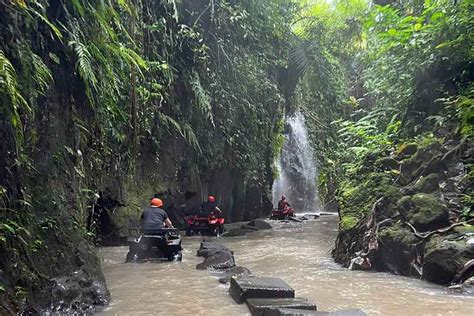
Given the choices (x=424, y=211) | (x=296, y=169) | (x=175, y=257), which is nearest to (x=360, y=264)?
(x=424, y=211)

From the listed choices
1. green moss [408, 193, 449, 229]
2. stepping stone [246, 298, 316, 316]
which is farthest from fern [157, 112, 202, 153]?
stepping stone [246, 298, 316, 316]

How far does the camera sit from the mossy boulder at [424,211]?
7.18 metres

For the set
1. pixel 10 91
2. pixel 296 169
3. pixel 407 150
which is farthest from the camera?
Result: pixel 296 169

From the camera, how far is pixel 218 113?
51.0 feet

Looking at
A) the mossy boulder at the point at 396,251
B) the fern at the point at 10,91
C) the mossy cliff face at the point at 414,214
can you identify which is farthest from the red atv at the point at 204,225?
the fern at the point at 10,91

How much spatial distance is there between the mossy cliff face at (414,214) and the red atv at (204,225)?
5.11 m

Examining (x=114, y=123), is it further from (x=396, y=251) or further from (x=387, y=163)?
(x=396, y=251)

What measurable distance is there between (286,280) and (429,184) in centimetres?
341

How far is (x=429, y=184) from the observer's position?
809 cm

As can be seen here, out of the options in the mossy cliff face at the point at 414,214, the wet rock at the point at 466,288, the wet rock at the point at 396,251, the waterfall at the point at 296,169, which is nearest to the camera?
the wet rock at the point at 466,288

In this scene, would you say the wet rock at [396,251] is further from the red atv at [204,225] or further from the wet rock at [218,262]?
the red atv at [204,225]

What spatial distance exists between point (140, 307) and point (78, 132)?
8.08 ft

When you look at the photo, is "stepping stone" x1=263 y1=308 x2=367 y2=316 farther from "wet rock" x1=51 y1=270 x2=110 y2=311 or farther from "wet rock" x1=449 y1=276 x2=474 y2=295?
"wet rock" x1=449 y1=276 x2=474 y2=295

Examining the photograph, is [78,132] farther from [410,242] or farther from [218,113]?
[218,113]
